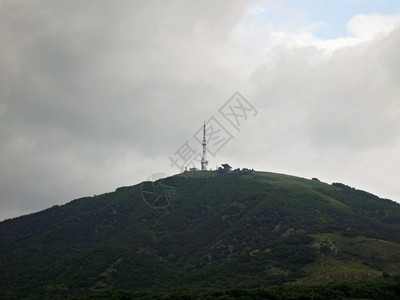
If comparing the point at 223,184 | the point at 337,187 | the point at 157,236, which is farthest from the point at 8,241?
the point at 337,187

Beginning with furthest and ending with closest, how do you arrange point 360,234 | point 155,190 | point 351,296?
1. point 155,190
2. point 360,234
3. point 351,296

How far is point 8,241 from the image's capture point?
146 metres

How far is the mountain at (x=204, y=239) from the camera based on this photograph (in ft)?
285

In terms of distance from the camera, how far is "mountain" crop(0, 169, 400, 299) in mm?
86750

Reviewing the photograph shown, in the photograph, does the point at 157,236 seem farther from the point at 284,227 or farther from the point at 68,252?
the point at 284,227

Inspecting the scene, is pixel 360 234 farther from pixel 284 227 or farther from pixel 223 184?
pixel 223 184

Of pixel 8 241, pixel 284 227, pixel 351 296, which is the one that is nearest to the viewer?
pixel 351 296

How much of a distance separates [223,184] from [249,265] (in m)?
93.4

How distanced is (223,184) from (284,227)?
2643 inches

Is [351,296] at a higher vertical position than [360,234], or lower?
lower

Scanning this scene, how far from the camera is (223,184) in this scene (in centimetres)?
18488

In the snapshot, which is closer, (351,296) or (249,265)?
(351,296)

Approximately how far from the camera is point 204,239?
127812mm

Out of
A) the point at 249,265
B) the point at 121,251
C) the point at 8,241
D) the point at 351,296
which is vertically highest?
the point at 8,241
